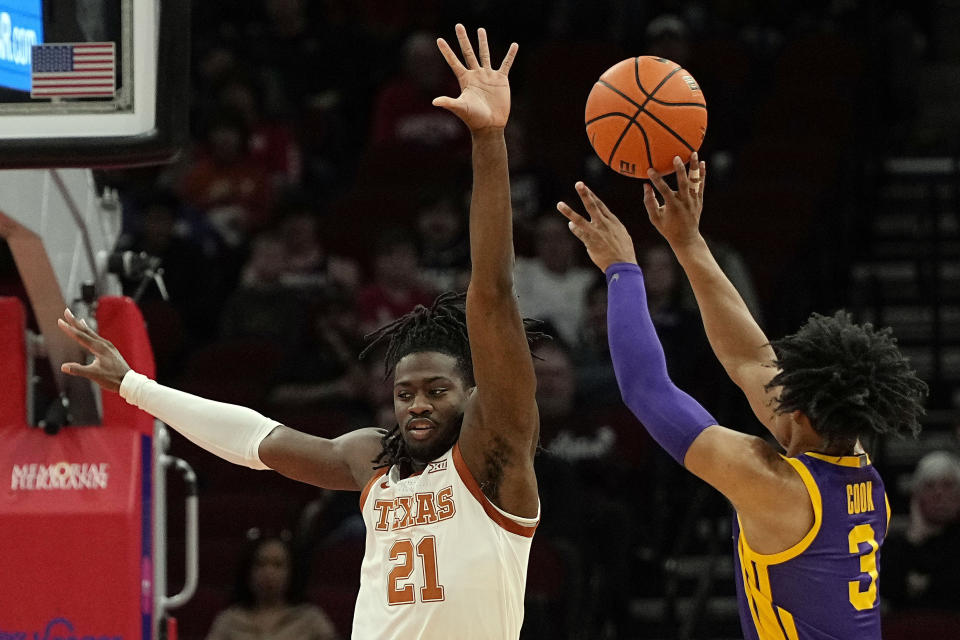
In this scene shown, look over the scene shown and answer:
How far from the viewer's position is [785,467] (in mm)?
3609

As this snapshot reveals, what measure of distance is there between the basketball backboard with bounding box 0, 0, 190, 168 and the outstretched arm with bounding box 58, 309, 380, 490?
0.58 meters

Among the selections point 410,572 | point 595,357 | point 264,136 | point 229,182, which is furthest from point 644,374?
point 264,136

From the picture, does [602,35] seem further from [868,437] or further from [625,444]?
[868,437]

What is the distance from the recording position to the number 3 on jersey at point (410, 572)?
3607mm

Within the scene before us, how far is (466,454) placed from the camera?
3.63m

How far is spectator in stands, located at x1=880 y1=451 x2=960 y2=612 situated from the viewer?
6.81 m

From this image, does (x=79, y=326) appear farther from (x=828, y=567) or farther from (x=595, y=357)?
(x=595, y=357)

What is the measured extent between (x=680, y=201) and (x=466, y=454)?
1.01 meters

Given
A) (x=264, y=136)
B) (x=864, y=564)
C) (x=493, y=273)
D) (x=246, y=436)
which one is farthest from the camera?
(x=264, y=136)

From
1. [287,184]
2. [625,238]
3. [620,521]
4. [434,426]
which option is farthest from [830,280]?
[434,426]

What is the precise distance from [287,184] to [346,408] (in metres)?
2.40

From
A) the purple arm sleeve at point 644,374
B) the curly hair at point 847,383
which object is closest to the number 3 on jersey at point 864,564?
the curly hair at point 847,383

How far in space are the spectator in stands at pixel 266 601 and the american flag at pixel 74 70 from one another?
337 cm

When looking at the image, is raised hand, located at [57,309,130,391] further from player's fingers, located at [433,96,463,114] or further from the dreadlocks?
player's fingers, located at [433,96,463,114]
